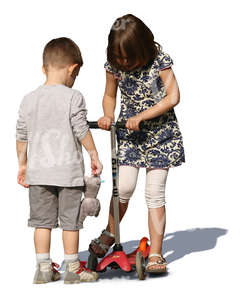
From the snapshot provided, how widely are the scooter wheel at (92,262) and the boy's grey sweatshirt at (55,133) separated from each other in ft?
2.44

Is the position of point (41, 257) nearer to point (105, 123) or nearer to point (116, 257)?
point (116, 257)

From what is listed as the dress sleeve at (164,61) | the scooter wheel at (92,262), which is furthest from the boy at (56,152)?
the dress sleeve at (164,61)

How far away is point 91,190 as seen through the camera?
231 inches

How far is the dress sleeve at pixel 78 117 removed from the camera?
224 inches

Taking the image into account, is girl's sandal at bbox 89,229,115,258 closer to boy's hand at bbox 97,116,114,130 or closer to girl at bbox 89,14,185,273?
girl at bbox 89,14,185,273

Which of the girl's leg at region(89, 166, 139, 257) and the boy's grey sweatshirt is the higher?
the boy's grey sweatshirt

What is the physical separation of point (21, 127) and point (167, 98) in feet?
3.83

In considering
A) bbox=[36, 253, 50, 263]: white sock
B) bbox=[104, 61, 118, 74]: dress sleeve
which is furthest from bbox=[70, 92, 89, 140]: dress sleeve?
bbox=[36, 253, 50, 263]: white sock

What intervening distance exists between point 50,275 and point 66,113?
1292 mm

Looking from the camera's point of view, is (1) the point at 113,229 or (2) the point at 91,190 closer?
(2) the point at 91,190

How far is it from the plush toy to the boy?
0.13 feet

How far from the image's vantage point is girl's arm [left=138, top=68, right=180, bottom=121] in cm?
596

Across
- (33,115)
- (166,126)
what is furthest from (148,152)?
(33,115)

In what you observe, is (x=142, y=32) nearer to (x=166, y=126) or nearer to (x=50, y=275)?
(x=166, y=126)
